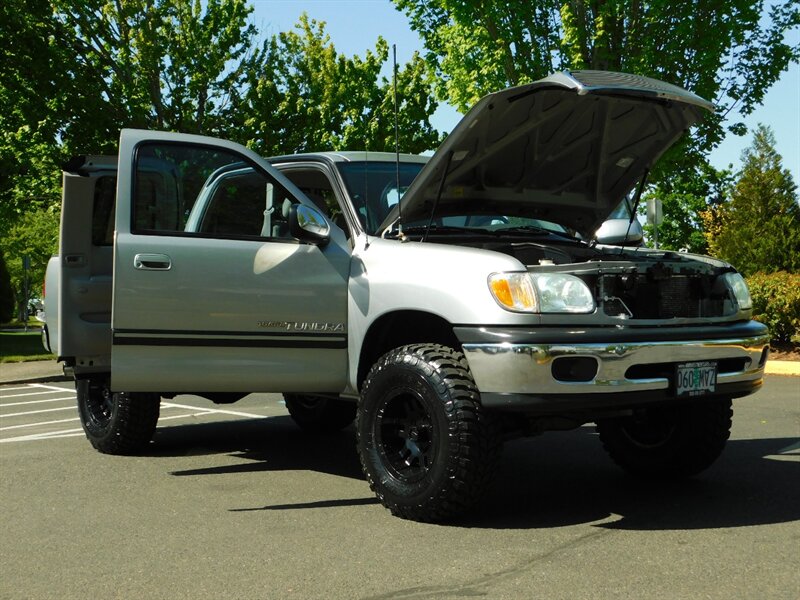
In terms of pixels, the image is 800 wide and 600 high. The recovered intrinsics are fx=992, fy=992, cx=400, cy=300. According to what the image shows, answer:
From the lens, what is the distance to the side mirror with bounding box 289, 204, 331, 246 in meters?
5.33

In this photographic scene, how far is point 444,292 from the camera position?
190 inches

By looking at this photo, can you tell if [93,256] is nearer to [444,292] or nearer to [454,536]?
[444,292]

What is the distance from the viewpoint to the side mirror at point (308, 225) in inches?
210

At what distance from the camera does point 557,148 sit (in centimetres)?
582

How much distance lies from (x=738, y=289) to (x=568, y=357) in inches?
55.3

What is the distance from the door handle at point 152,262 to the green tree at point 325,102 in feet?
67.7

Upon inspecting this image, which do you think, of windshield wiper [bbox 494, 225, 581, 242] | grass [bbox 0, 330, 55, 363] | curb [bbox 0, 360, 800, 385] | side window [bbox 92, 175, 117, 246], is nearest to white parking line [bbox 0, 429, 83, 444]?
side window [bbox 92, 175, 117, 246]

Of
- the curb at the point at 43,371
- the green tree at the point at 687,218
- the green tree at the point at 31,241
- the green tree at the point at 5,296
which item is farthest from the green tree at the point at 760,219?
the green tree at the point at 5,296

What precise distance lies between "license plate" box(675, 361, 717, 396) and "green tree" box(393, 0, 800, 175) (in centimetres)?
1568

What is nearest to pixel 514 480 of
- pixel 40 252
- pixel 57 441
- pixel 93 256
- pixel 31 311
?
pixel 93 256

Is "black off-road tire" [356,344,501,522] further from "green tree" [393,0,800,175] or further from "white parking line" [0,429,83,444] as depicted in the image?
"green tree" [393,0,800,175]

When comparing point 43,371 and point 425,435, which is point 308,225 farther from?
point 43,371

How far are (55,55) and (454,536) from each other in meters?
20.5

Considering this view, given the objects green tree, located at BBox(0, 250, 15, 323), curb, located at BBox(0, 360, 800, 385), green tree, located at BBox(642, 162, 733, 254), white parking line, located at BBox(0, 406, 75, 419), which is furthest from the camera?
green tree, located at BBox(642, 162, 733, 254)
